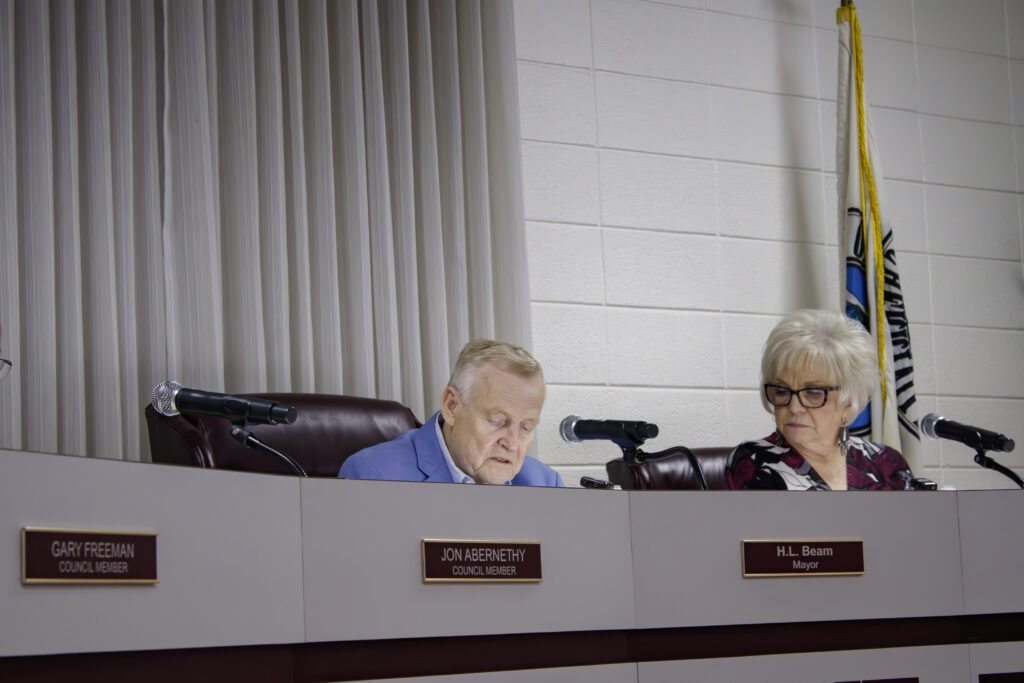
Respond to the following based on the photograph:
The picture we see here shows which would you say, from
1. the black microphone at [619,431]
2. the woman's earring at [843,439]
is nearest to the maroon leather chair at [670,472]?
the woman's earring at [843,439]

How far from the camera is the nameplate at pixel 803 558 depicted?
1876 mm

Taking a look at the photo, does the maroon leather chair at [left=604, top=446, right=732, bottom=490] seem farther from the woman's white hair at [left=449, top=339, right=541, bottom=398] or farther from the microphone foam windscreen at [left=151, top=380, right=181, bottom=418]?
the microphone foam windscreen at [left=151, top=380, right=181, bottom=418]

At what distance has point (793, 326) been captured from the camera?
2.96 m

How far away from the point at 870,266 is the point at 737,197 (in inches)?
19.4

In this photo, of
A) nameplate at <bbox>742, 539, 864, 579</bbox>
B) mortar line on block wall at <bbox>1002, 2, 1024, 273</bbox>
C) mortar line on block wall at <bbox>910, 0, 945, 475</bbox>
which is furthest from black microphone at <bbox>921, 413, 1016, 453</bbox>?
mortar line on block wall at <bbox>1002, 2, 1024, 273</bbox>

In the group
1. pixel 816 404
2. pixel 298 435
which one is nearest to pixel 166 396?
pixel 298 435

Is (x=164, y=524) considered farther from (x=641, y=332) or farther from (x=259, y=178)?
(x=641, y=332)

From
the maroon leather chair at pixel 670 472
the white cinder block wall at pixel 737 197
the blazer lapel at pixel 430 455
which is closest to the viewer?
the blazer lapel at pixel 430 455

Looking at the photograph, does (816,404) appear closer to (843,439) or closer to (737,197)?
(843,439)

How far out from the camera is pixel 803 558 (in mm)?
1918

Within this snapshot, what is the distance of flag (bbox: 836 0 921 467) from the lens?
3826 millimetres

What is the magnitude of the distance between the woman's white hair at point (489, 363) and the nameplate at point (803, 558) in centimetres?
86

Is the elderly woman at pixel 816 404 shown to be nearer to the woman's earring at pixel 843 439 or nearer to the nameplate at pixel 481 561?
the woman's earring at pixel 843 439

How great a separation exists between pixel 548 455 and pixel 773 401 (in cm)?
94
